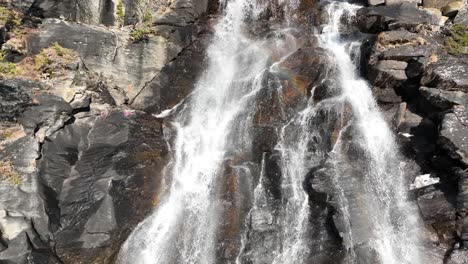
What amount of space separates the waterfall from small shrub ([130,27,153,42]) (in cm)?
838

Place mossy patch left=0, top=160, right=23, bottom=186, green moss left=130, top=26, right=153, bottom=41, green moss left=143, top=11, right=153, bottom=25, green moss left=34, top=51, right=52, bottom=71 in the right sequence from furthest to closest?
green moss left=143, top=11, right=153, bottom=25, green moss left=130, top=26, right=153, bottom=41, green moss left=34, top=51, right=52, bottom=71, mossy patch left=0, top=160, right=23, bottom=186

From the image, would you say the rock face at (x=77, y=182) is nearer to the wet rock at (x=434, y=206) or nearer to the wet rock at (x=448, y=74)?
the wet rock at (x=434, y=206)

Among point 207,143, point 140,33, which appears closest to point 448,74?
point 207,143

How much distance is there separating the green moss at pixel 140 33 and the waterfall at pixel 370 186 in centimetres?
838

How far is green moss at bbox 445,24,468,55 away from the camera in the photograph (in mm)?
14883

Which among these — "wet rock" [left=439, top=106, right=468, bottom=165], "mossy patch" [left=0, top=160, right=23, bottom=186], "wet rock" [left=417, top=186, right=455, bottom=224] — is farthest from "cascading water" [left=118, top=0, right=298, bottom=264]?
"wet rock" [left=439, top=106, right=468, bottom=165]

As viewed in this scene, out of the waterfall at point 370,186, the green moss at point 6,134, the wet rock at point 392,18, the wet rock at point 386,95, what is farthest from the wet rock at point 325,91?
the green moss at point 6,134

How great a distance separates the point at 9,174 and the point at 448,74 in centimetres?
1464

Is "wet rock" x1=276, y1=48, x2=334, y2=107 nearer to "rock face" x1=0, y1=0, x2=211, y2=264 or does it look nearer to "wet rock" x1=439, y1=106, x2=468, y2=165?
"rock face" x1=0, y1=0, x2=211, y2=264

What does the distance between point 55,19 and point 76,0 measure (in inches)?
46.3

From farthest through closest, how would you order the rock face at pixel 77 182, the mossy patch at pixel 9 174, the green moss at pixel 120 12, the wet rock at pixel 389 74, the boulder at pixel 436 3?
1. the boulder at pixel 436 3
2. the green moss at pixel 120 12
3. the wet rock at pixel 389 74
4. the mossy patch at pixel 9 174
5. the rock face at pixel 77 182

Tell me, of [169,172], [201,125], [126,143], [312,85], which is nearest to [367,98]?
[312,85]

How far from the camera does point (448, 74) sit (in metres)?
13.4

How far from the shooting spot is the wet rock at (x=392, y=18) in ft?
53.8
